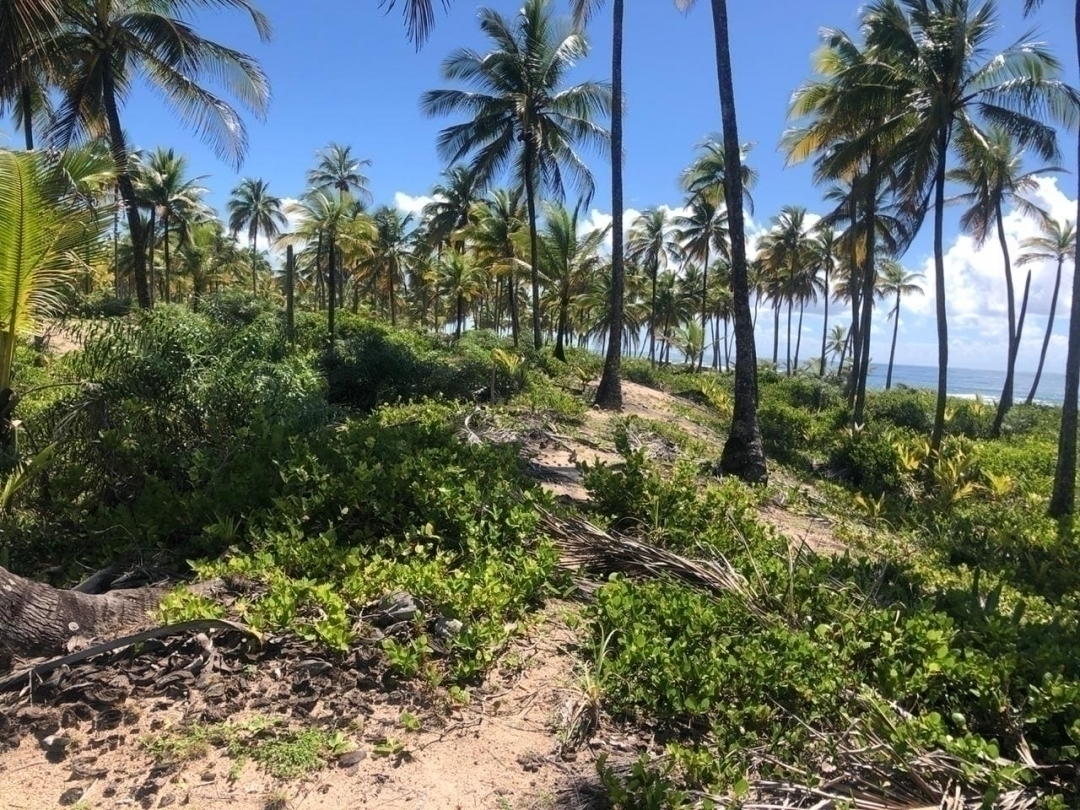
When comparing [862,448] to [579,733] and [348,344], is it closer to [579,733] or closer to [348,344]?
[348,344]

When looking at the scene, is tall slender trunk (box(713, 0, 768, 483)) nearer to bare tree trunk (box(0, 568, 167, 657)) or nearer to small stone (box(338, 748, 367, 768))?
small stone (box(338, 748, 367, 768))

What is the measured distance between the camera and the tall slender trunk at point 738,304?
983 centimetres

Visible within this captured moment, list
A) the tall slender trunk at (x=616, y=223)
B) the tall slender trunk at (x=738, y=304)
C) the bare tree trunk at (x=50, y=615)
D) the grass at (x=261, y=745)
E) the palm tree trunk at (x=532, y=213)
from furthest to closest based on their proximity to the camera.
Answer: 1. the palm tree trunk at (x=532, y=213)
2. the tall slender trunk at (x=616, y=223)
3. the tall slender trunk at (x=738, y=304)
4. the bare tree trunk at (x=50, y=615)
5. the grass at (x=261, y=745)

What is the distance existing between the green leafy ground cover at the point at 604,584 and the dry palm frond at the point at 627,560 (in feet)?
0.55

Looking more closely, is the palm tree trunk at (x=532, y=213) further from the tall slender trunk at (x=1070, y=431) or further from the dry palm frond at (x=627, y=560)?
the dry palm frond at (x=627, y=560)

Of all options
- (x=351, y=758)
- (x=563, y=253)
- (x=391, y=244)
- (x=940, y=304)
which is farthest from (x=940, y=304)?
(x=391, y=244)

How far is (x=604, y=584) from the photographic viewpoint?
14.4 feet

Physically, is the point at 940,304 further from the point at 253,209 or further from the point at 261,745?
the point at 253,209

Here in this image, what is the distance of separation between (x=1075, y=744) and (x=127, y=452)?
619 cm

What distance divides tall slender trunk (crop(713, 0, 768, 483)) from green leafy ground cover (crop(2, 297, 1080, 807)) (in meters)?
1.24

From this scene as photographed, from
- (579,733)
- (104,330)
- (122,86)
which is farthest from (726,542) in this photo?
(122,86)

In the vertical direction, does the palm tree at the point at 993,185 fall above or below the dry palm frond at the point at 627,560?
above

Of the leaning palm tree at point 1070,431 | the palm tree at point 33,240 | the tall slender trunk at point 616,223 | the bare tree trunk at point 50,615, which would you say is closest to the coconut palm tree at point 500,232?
the tall slender trunk at point 616,223

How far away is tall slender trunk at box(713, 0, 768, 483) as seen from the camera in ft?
32.2
